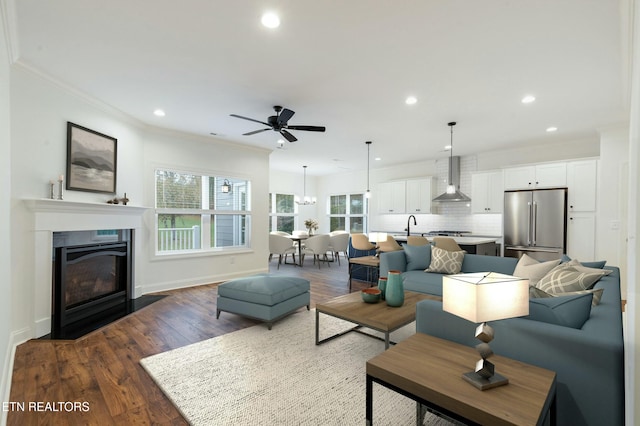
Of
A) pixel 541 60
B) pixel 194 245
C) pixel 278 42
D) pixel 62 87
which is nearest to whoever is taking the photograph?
pixel 278 42

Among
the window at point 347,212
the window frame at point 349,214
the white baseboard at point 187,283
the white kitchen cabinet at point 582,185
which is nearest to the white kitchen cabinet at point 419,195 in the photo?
the window frame at point 349,214

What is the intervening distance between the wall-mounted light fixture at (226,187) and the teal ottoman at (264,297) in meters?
2.79

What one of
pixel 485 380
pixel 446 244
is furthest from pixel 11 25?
pixel 446 244

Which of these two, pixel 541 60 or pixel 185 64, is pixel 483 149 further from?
pixel 185 64

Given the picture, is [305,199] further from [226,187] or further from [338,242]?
[226,187]

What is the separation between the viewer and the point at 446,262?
413 cm

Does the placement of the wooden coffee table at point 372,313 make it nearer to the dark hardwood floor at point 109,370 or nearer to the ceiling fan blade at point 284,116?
the dark hardwood floor at point 109,370

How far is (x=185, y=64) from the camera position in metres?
2.95

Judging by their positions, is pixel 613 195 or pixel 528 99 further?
pixel 613 195

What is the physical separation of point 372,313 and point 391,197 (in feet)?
19.9

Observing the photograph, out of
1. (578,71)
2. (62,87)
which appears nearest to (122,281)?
(62,87)

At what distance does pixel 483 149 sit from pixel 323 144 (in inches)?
138

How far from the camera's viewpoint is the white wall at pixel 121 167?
3.02 meters

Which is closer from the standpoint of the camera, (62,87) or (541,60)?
(541,60)
